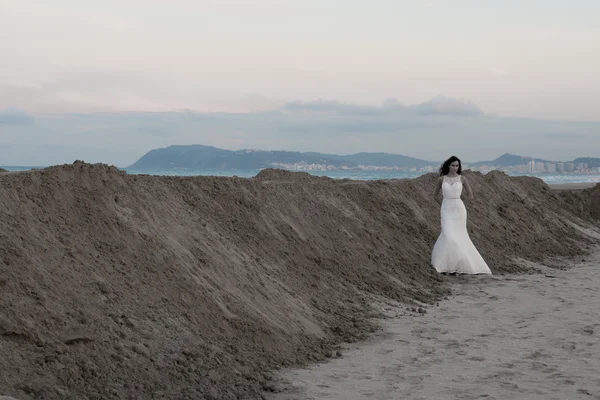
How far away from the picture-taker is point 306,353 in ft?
26.9

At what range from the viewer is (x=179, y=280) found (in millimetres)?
8453

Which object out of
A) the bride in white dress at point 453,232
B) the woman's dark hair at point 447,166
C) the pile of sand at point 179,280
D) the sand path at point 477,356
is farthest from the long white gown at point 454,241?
the sand path at point 477,356

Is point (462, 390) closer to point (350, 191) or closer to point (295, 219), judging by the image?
point (295, 219)

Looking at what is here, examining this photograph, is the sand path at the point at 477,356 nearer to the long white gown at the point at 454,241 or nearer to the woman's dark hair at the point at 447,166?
the long white gown at the point at 454,241

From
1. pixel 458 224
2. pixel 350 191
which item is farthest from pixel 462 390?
pixel 350 191

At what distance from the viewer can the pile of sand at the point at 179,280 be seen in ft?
21.2

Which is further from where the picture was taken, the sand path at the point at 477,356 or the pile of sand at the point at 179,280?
the sand path at the point at 477,356

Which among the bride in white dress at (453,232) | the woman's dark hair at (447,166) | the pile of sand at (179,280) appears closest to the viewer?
the pile of sand at (179,280)

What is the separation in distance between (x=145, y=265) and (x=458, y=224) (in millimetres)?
7279

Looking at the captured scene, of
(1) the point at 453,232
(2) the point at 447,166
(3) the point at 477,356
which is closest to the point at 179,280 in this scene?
(3) the point at 477,356

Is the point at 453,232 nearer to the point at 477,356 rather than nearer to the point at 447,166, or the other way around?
the point at 447,166

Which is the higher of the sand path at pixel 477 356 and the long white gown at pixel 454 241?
the long white gown at pixel 454 241

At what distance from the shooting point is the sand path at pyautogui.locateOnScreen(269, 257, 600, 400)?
22.5 feet

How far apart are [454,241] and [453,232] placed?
191mm
